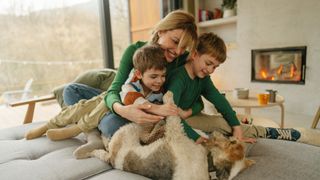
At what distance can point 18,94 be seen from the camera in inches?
108

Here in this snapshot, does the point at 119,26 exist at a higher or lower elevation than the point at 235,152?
higher

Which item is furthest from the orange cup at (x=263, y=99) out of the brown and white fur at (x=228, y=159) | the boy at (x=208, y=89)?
the brown and white fur at (x=228, y=159)

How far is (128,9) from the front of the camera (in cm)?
365

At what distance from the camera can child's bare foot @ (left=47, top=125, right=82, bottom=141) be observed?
1.33 m

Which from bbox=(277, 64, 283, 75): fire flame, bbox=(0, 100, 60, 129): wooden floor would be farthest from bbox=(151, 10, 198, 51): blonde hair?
bbox=(277, 64, 283, 75): fire flame

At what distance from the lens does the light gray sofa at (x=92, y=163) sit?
3.07 feet

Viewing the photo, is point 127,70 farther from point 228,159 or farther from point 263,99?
point 263,99

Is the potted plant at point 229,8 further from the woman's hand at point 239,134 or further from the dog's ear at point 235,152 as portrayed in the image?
the dog's ear at point 235,152

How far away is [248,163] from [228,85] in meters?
3.03

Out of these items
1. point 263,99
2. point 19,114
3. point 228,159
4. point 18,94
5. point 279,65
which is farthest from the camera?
point 279,65

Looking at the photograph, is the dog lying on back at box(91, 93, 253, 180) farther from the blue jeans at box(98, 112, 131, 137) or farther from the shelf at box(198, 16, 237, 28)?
the shelf at box(198, 16, 237, 28)

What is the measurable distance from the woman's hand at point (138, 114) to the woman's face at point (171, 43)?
1.06 feet

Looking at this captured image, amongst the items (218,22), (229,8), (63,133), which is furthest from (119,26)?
(63,133)

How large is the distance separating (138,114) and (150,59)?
10.4 inches
